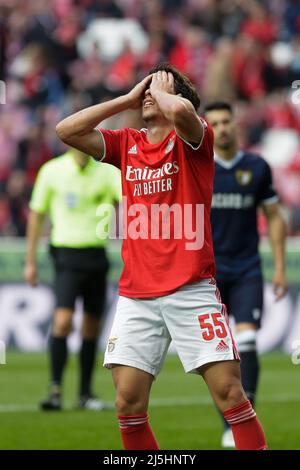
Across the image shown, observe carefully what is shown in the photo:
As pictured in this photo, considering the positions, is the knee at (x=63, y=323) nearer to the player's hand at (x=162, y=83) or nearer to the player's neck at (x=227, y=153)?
the player's neck at (x=227, y=153)

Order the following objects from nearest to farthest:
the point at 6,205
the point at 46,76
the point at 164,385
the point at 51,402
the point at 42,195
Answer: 1. the point at 51,402
2. the point at 42,195
3. the point at 164,385
4. the point at 6,205
5. the point at 46,76

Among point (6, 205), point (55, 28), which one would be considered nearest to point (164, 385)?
point (6, 205)

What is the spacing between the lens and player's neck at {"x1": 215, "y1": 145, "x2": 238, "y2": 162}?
30.4 feet

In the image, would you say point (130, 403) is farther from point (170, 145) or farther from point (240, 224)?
point (240, 224)

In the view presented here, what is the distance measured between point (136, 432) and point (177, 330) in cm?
62

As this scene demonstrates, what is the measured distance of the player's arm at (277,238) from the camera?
932 centimetres

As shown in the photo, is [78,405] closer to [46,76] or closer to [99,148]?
[99,148]

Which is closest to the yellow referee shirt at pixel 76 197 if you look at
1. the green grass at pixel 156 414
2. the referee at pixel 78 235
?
the referee at pixel 78 235

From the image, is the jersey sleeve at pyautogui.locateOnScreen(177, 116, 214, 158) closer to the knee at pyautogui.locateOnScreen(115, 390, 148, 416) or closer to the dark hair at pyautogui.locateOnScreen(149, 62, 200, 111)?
the dark hair at pyautogui.locateOnScreen(149, 62, 200, 111)

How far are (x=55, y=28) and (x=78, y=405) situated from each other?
11933 mm

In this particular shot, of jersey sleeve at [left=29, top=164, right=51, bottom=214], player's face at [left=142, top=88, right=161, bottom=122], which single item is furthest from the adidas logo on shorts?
jersey sleeve at [left=29, top=164, right=51, bottom=214]

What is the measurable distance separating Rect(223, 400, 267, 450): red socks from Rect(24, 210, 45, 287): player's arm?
16.4 feet

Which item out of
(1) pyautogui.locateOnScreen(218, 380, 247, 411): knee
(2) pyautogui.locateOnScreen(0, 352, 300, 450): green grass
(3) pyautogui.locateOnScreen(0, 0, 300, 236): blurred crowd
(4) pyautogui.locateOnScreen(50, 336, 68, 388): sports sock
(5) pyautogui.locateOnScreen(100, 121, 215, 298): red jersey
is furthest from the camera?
(3) pyautogui.locateOnScreen(0, 0, 300, 236): blurred crowd

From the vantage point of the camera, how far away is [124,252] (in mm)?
6613
